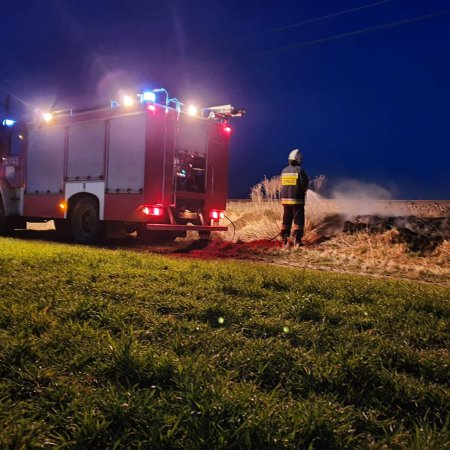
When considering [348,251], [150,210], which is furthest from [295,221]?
[150,210]

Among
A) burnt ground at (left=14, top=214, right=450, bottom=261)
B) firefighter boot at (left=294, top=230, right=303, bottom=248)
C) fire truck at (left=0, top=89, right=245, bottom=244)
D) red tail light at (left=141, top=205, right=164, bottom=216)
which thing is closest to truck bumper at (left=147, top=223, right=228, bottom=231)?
fire truck at (left=0, top=89, right=245, bottom=244)

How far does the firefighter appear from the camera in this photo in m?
9.79

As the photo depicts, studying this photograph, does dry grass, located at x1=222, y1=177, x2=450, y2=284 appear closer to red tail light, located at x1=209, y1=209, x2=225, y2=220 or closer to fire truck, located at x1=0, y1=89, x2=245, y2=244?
red tail light, located at x1=209, y1=209, x2=225, y2=220

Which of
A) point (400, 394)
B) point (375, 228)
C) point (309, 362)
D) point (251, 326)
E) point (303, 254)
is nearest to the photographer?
point (400, 394)

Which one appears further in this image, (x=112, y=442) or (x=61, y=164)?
(x=61, y=164)

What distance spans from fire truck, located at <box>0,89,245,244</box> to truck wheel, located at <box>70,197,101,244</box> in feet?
0.08

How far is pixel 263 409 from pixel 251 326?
1.35m

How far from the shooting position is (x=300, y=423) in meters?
1.97

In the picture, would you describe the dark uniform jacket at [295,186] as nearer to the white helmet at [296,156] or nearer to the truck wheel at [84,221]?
the white helmet at [296,156]

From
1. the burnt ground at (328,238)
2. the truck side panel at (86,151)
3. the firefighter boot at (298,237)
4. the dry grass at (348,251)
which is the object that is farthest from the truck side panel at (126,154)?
the firefighter boot at (298,237)

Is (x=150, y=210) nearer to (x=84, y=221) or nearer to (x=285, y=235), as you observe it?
(x=84, y=221)

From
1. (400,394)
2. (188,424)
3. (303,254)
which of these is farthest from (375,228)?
(188,424)

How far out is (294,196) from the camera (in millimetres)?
9797

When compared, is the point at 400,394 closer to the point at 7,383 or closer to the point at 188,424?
the point at 188,424
